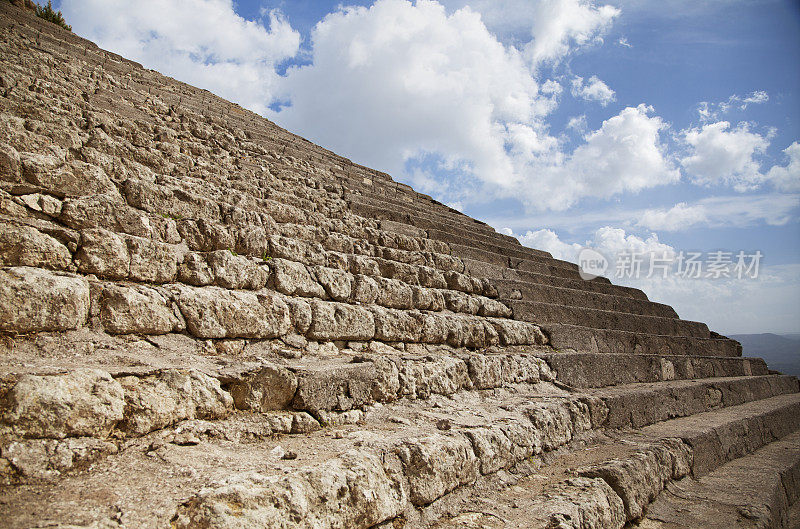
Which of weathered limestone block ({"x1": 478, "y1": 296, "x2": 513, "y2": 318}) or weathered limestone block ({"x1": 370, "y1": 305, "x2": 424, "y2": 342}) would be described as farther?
weathered limestone block ({"x1": 478, "y1": 296, "x2": 513, "y2": 318})

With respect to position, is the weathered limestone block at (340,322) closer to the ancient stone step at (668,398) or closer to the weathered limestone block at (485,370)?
the weathered limestone block at (485,370)

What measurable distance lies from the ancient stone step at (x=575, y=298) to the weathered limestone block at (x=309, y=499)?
364 centimetres

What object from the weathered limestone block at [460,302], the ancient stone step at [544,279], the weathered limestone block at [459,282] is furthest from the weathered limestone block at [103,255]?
the ancient stone step at [544,279]

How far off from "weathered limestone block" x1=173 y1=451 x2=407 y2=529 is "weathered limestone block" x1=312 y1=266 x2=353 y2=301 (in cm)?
159

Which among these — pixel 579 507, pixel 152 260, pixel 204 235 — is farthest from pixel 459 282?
pixel 152 260

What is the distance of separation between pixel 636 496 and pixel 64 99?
203 inches

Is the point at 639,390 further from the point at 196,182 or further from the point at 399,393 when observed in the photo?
the point at 196,182

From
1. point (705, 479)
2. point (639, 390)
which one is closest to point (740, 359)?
point (639, 390)

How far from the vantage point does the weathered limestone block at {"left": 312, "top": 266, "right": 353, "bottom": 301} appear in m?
3.47

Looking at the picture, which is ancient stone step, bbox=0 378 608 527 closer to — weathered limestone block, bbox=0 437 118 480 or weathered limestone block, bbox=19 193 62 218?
weathered limestone block, bbox=0 437 118 480

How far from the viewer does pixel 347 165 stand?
7.48 m

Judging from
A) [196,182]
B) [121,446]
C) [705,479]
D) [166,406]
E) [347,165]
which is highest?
[347,165]

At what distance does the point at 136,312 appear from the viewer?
2.30 metres

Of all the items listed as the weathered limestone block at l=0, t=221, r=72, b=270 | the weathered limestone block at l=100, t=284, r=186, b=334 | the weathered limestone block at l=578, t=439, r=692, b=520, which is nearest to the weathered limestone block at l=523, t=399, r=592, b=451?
the weathered limestone block at l=578, t=439, r=692, b=520
